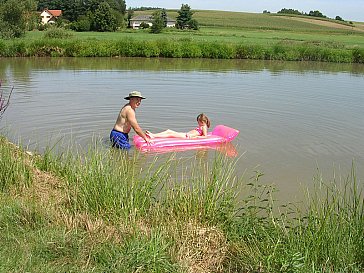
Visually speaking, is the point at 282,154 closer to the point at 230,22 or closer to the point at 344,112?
the point at 344,112

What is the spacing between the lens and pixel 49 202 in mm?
5434

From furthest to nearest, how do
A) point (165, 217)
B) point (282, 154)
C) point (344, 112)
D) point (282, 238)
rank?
point (344, 112)
point (282, 154)
point (165, 217)
point (282, 238)

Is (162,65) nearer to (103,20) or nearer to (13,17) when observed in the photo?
(13,17)

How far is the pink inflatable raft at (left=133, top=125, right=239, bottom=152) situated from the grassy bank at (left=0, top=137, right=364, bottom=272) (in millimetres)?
4184

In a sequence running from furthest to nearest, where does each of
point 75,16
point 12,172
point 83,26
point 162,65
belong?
point 75,16
point 83,26
point 162,65
point 12,172

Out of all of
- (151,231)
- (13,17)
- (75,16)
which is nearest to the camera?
(151,231)

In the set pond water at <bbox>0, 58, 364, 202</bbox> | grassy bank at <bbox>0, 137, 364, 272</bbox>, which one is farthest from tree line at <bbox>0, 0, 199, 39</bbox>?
grassy bank at <bbox>0, 137, 364, 272</bbox>

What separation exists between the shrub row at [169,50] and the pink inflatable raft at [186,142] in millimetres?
23765

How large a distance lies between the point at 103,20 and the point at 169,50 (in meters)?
33.7

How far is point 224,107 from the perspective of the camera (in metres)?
16.0

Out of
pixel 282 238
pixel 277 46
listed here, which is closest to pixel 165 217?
pixel 282 238

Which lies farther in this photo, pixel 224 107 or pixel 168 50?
pixel 168 50

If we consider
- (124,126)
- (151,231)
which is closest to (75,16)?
(124,126)

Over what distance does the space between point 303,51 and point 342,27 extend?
5460 cm
